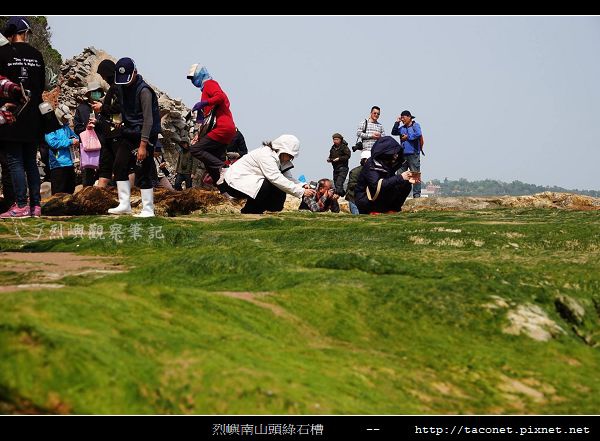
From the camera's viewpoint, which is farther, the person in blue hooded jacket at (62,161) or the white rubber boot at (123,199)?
the person in blue hooded jacket at (62,161)

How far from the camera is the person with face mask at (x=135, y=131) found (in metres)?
12.6

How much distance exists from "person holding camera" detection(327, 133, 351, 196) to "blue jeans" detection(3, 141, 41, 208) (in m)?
10.6

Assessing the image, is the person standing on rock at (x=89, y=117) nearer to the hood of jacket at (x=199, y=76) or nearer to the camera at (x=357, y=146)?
the hood of jacket at (x=199, y=76)

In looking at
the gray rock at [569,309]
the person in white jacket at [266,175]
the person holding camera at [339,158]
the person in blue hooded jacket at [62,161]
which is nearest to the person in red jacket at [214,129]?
the person in white jacket at [266,175]

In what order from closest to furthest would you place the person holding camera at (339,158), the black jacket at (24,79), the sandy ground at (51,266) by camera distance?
1. the sandy ground at (51,266)
2. the black jacket at (24,79)
3. the person holding camera at (339,158)

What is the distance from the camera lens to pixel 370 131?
64.1 feet

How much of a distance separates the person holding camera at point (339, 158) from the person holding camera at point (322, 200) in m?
5.95

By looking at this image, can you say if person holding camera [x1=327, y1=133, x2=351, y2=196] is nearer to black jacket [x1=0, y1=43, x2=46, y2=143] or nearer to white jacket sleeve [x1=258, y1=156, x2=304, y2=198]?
white jacket sleeve [x1=258, y1=156, x2=304, y2=198]

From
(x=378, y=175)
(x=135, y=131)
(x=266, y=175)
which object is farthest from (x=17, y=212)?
(x=378, y=175)

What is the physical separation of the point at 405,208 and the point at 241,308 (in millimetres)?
12740

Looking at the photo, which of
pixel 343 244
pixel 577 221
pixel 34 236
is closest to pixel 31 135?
pixel 34 236

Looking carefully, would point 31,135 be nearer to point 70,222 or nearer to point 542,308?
point 70,222

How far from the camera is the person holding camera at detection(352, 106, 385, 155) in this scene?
764 inches

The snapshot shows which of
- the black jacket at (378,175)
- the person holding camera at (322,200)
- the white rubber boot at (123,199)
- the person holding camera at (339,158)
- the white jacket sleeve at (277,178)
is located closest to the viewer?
the white rubber boot at (123,199)
